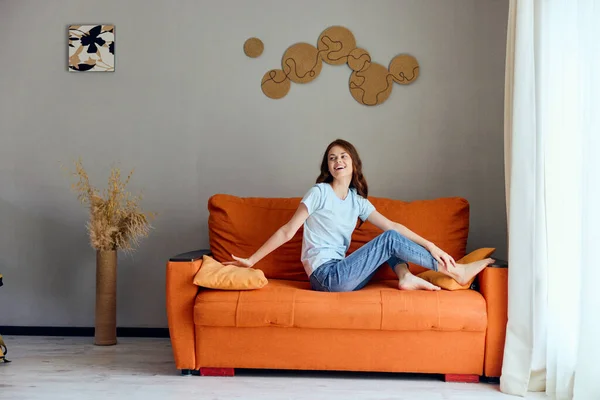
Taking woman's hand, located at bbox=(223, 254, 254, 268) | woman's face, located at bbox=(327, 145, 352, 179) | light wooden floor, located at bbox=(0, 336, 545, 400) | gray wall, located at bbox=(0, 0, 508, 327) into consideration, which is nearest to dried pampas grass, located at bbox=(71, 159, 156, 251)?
gray wall, located at bbox=(0, 0, 508, 327)

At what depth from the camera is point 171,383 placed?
3.32 m

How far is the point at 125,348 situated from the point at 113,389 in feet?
3.18

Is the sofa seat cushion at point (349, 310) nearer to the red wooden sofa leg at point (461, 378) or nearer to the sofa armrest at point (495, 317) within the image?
the sofa armrest at point (495, 317)

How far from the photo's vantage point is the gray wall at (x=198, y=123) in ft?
14.6

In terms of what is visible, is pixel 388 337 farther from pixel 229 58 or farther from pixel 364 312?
pixel 229 58

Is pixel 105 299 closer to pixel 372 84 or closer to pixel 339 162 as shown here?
pixel 339 162

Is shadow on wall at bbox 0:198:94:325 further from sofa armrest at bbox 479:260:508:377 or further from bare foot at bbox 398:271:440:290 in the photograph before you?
sofa armrest at bbox 479:260:508:377

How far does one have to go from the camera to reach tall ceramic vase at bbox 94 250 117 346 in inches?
166

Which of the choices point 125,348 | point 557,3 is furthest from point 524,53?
point 125,348

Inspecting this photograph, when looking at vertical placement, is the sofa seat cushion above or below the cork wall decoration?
below

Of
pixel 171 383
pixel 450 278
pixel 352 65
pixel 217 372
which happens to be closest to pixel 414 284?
pixel 450 278

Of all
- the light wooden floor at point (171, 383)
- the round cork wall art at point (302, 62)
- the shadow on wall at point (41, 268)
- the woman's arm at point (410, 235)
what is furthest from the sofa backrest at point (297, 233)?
the shadow on wall at point (41, 268)

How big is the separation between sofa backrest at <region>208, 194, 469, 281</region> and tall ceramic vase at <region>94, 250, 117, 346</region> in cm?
71

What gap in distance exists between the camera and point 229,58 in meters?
4.54
